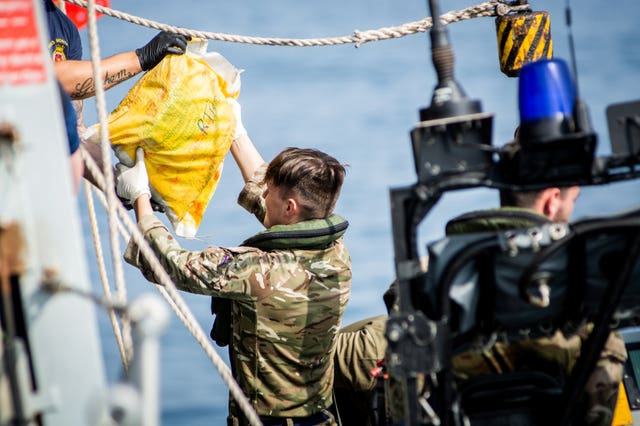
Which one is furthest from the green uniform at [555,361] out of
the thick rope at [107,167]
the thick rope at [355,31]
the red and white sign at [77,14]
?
the red and white sign at [77,14]

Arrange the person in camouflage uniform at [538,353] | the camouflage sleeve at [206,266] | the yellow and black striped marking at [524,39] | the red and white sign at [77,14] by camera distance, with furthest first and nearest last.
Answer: the red and white sign at [77,14] < the yellow and black striped marking at [524,39] < the camouflage sleeve at [206,266] < the person in camouflage uniform at [538,353]

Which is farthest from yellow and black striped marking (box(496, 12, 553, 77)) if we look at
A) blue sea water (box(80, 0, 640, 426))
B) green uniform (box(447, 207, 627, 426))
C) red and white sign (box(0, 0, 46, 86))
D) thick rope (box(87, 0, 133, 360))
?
blue sea water (box(80, 0, 640, 426))

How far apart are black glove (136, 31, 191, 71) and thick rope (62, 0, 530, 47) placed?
0.04 meters

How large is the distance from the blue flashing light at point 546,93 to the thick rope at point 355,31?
1.00 metres

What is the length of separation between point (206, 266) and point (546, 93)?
1.03 meters

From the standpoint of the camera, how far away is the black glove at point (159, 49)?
296 centimetres

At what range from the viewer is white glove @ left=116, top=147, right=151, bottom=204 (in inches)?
112

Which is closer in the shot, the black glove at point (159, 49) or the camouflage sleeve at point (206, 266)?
the camouflage sleeve at point (206, 266)

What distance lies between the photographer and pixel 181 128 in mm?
2910

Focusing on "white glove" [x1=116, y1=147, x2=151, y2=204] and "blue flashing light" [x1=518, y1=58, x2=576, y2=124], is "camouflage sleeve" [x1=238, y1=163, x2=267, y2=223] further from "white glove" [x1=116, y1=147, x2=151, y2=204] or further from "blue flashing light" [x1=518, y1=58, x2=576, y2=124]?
"blue flashing light" [x1=518, y1=58, x2=576, y2=124]

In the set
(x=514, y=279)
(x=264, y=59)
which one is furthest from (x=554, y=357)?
(x=264, y=59)

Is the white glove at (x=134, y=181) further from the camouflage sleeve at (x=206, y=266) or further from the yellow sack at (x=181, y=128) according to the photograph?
the camouflage sleeve at (x=206, y=266)

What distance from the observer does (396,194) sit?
6.42ft

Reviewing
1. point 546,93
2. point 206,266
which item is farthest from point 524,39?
point 546,93
